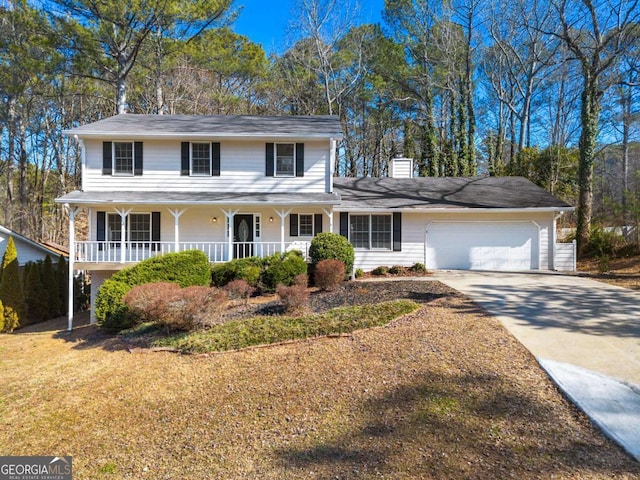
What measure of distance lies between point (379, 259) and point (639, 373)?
954 centimetres

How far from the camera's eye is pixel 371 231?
46.8ft

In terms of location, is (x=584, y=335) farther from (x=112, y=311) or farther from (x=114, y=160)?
(x=114, y=160)

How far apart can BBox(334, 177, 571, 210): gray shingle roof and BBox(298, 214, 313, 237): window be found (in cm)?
127

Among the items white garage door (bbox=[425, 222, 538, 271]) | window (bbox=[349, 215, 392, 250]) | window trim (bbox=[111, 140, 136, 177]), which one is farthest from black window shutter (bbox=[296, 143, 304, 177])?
window trim (bbox=[111, 140, 136, 177])

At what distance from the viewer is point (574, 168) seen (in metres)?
21.7

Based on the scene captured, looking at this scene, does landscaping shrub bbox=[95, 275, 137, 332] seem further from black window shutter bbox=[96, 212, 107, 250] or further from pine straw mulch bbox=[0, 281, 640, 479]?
black window shutter bbox=[96, 212, 107, 250]

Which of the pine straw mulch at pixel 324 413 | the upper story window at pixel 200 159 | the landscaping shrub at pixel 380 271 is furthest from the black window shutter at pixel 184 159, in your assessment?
the pine straw mulch at pixel 324 413

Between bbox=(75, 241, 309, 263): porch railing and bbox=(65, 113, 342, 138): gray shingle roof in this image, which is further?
bbox=(65, 113, 342, 138): gray shingle roof

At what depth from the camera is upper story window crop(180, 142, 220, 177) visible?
518 inches

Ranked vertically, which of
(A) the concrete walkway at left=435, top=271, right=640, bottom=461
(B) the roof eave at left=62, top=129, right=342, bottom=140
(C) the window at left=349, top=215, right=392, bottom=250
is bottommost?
(A) the concrete walkway at left=435, top=271, right=640, bottom=461

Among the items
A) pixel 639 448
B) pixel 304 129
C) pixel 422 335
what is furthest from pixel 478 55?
pixel 639 448

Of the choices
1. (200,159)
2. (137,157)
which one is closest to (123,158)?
(137,157)

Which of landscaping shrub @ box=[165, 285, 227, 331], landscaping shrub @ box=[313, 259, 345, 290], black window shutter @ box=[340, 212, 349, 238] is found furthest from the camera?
black window shutter @ box=[340, 212, 349, 238]

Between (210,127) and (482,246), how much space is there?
37.0ft
